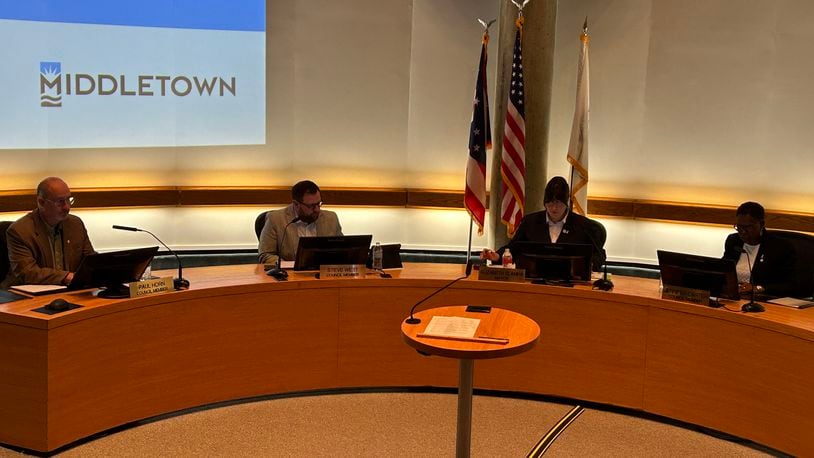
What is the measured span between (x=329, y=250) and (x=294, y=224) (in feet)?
2.40

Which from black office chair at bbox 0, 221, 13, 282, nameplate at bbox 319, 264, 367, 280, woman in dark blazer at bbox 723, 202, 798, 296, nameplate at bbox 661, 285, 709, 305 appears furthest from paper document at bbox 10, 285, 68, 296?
woman in dark blazer at bbox 723, 202, 798, 296

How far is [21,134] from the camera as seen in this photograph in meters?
6.41

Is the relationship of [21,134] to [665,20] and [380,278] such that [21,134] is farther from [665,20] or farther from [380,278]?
[665,20]

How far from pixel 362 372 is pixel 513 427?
3.12 ft

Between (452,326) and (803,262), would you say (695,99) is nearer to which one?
(803,262)

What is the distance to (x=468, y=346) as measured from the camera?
10.1ft

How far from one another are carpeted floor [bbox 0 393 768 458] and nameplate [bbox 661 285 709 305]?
2.33 feet

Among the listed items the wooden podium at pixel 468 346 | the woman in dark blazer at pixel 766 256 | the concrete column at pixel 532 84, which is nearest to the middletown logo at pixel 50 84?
the concrete column at pixel 532 84

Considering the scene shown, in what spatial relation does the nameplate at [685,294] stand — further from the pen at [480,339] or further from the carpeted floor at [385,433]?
the pen at [480,339]

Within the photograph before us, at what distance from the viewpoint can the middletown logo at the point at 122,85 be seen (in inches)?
257

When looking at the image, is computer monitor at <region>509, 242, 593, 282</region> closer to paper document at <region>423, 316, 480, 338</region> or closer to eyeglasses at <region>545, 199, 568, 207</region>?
eyeglasses at <region>545, 199, 568, 207</region>

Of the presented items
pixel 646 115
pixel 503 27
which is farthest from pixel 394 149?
pixel 646 115

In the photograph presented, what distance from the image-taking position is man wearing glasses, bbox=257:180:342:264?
4879 millimetres

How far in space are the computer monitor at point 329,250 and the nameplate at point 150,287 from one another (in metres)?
0.74
